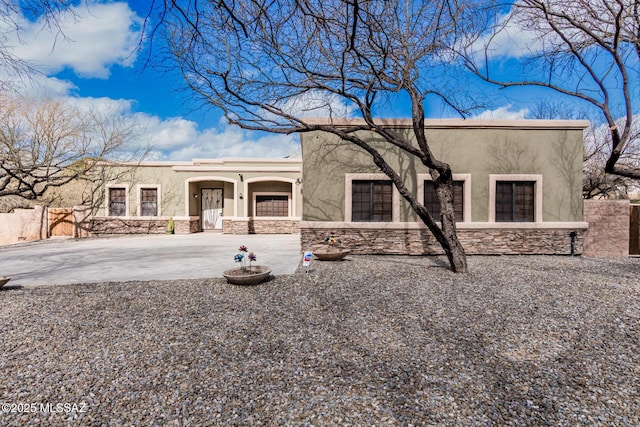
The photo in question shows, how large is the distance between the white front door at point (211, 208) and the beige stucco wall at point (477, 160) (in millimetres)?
10579

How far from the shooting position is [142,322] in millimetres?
4172

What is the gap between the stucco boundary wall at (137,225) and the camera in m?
17.3

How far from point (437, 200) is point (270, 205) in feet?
34.3

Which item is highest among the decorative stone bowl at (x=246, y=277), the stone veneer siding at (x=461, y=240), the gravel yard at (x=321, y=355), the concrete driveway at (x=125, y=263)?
the stone veneer siding at (x=461, y=240)

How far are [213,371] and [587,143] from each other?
23219 mm

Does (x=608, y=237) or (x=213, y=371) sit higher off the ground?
(x=608, y=237)

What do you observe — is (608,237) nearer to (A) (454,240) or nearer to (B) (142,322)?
(A) (454,240)

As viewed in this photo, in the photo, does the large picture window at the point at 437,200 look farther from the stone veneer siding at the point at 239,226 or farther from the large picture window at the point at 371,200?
the stone veneer siding at the point at 239,226

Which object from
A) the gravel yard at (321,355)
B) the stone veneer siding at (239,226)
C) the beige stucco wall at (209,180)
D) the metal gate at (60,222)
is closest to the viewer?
the gravel yard at (321,355)

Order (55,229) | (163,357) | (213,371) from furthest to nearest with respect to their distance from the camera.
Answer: (55,229) < (163,357) < (213,371)

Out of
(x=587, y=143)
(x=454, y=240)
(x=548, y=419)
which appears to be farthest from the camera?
(x=587, y=143)

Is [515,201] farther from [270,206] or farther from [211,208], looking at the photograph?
[211,208]

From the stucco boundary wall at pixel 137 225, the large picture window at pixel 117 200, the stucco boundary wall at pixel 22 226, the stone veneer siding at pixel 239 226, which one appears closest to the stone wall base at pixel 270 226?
the stone veneer siding at pixel 239 226

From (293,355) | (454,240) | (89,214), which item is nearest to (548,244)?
(454,240)
